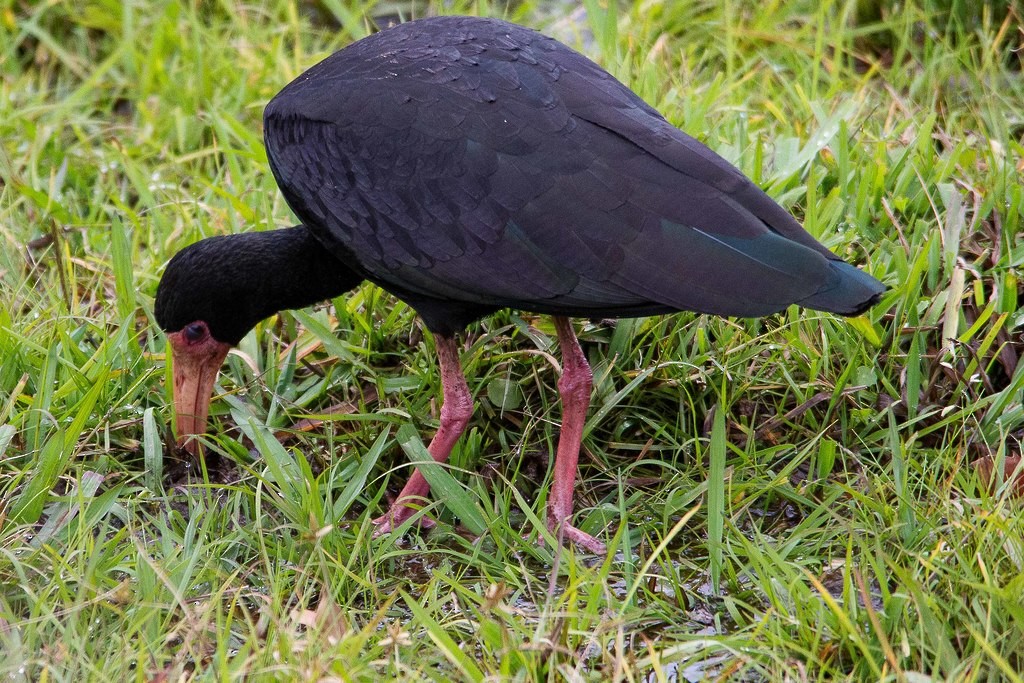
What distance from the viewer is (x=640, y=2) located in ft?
18.5

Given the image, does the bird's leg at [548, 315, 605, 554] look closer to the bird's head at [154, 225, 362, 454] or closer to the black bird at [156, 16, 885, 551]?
the black bird at [156, 16, 885, 551]

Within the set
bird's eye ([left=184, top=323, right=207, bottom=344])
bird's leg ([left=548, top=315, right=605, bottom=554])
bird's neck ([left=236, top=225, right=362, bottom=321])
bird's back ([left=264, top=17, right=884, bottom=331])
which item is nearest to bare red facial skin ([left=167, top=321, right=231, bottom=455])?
bird's eye ([left=184, top=323, right=207, bottom=344])

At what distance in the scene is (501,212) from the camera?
3260 mm

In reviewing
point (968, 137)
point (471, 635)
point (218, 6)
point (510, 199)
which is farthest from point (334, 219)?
point (218, 6)

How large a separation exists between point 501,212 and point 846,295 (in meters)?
0.94

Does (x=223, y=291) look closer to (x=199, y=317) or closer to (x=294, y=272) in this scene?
(x=199, y=317)

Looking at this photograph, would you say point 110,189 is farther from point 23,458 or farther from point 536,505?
point 536,505

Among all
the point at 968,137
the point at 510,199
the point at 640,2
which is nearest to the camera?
the point at 510,199

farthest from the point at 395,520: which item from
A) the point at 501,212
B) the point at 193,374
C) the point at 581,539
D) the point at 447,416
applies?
the point at 501,212

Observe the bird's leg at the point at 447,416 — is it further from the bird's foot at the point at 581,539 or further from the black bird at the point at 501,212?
the bird's foot at the point at 581,539

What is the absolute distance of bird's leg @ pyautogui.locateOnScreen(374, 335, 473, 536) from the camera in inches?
145

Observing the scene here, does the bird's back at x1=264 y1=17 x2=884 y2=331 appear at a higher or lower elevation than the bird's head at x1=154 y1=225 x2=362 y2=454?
higher

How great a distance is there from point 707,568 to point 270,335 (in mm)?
1872

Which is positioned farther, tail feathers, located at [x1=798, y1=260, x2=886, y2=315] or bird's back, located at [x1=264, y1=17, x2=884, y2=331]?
bird's back, located at [x1=264, y1=17, x2=884, y2=331]
